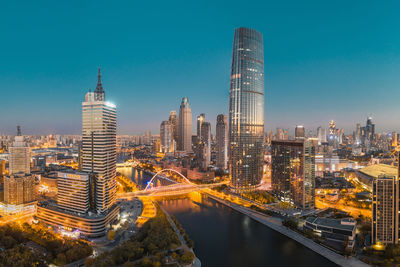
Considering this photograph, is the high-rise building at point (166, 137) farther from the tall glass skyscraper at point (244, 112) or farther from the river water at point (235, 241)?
the river water at point (235, 241)

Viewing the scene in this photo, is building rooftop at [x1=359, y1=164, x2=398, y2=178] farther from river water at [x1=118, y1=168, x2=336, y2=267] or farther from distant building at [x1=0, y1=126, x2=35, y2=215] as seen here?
distant building at [x1=0, y1=126, x2=35, y2=215]

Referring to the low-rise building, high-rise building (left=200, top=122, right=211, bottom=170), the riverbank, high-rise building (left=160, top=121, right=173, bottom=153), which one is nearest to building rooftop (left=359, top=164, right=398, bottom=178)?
the low-rise building

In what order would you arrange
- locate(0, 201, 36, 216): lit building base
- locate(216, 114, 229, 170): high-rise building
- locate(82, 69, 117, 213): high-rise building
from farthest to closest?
locate(216, 114, 229, 170): high-rise building < locate(0, 201, 36, 216): lit building base < locate(82, 69, 117, 213): high-rise building

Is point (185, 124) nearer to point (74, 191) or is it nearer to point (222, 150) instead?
point (222, 150)

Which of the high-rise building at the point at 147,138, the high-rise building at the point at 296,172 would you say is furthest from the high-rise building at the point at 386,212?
the high-rise building at the point at 147,138

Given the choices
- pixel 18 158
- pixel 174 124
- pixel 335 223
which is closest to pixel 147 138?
pixel 174 124

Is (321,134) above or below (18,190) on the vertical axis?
above

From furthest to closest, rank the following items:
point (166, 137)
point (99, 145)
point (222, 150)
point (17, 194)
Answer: point (166, 137)
point (222, 150)
point (17, 194)
point (99, 145)
